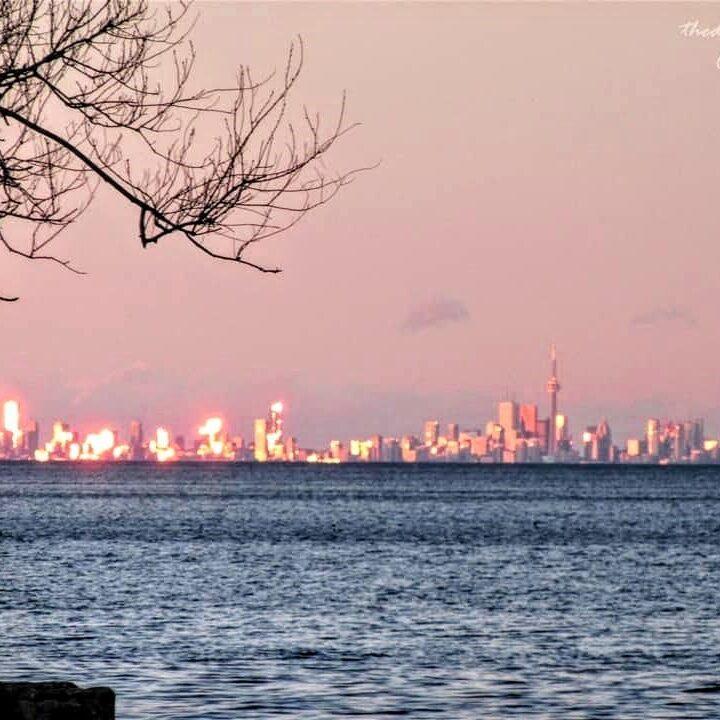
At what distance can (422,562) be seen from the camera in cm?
8031

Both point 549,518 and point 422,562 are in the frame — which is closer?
point 422,562

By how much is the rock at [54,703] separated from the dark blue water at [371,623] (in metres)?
14.2

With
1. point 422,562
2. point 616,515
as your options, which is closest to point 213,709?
point 422,562

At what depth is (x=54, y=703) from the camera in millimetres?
14953

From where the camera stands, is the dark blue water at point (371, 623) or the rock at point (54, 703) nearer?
the rock at point (54, 703)

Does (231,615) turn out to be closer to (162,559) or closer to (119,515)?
(162,559)

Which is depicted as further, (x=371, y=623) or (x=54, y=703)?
A: (x=371, y=623)

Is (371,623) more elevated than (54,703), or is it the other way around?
(54,703)

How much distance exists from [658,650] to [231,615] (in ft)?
48.1

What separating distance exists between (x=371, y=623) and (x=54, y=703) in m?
33.4

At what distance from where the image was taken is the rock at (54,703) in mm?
14906

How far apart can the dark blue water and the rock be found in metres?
14.2

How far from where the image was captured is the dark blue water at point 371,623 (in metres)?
32.4

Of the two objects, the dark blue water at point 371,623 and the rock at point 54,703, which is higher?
the rock at point 54,703
